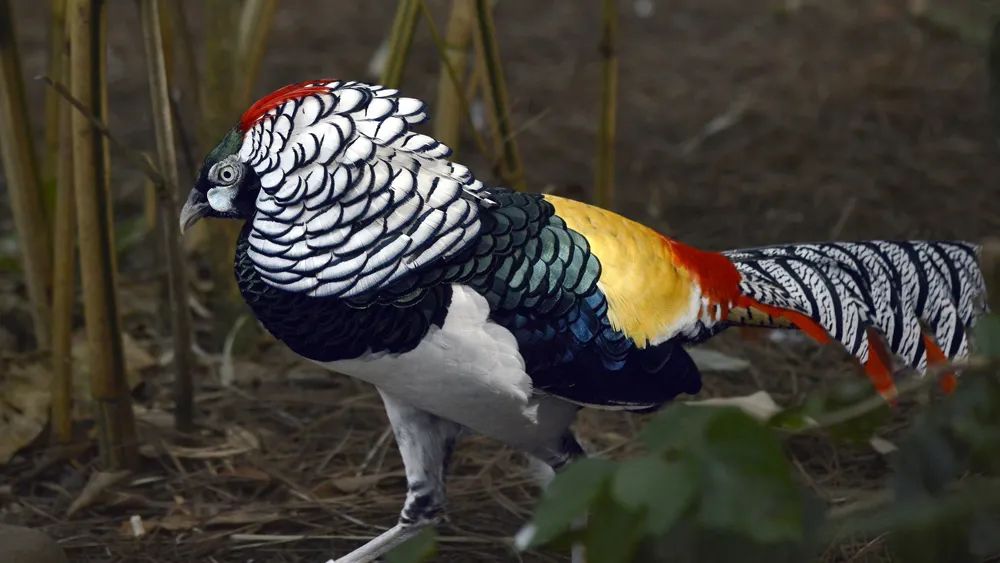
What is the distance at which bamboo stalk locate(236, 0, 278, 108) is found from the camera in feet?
10.1

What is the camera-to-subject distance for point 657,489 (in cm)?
112

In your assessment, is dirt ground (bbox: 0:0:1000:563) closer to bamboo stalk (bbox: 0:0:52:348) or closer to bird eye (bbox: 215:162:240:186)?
bamboo stalk (bbox: 0:0:52:348)

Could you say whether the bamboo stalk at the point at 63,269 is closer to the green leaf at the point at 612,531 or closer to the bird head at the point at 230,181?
the bird head at the point at 230,181

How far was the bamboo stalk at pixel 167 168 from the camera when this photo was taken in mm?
2459

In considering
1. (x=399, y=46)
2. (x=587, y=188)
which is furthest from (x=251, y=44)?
(x=587, y=188)

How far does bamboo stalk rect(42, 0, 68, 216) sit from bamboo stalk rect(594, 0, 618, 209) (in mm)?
1185

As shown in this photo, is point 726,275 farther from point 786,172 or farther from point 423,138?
point 786,172

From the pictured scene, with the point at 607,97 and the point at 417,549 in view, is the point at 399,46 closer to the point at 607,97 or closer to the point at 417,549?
the point at 607,97

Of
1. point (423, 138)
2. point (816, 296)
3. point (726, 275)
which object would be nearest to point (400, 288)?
point (423, 138)

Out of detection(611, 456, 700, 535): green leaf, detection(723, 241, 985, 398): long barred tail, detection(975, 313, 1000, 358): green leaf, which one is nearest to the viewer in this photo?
detection(611, 456, 700, 535): green leaf

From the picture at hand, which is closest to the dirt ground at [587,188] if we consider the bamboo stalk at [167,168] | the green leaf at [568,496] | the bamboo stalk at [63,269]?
the bamboo stalk at [63,269]

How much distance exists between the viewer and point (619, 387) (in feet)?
6.64

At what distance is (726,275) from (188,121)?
2.82 metres

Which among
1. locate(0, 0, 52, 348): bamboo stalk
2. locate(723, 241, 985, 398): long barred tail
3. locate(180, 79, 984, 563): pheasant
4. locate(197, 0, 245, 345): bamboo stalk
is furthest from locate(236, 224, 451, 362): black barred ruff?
locate(197, 0, 245, 345): bamboo stalk
